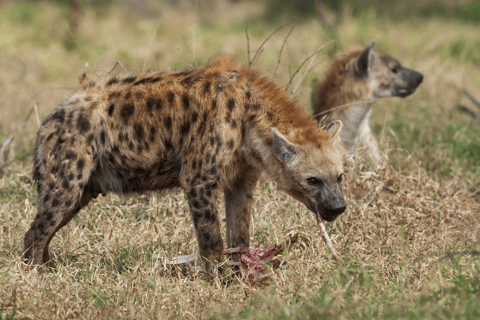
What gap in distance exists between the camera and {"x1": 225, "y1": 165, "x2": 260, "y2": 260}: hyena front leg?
334 centimetres

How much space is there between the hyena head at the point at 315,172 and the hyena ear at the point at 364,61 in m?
2.46

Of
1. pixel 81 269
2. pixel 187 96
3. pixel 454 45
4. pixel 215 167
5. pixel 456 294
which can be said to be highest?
pixel 187 96

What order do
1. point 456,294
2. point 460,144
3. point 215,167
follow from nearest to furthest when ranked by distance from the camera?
point 456,294
point 215,167
point 460,144

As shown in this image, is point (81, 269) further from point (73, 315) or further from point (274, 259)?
point (274, 259)

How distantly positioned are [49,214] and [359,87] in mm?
3226

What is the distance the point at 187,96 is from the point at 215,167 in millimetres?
444

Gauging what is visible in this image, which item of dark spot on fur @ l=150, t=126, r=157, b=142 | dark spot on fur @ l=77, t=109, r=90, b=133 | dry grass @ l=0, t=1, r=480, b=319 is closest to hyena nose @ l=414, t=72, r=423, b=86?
dry grass @ l=0, t=1, r=480, b=319

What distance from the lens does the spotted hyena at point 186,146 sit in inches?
121

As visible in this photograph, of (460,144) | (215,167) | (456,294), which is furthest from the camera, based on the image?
(460,144)

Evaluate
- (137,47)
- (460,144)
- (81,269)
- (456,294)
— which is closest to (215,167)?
(81,269)

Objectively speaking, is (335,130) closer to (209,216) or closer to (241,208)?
(241,208)

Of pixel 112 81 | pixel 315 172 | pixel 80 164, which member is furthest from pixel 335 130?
pixel 80 164

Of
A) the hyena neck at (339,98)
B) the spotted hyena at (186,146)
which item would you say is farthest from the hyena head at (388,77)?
the spotted hyena at (186,146)

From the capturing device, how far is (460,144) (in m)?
5.28
